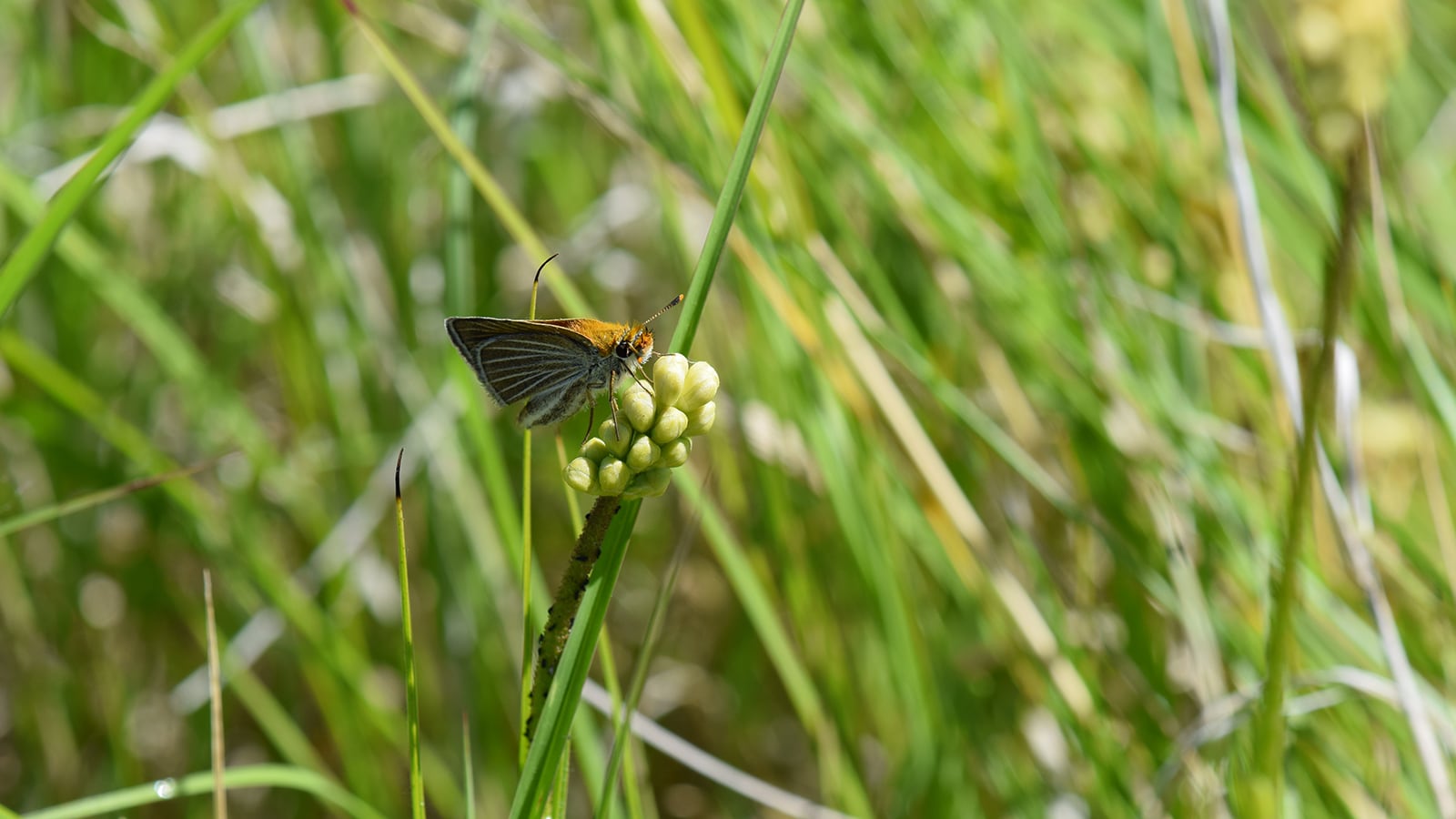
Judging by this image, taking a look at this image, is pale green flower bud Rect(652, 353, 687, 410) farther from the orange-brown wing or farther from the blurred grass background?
the blurred grass background

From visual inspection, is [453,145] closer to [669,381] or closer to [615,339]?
[615,339]

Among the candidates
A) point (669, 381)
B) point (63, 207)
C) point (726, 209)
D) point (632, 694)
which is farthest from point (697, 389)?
point (63, 207)

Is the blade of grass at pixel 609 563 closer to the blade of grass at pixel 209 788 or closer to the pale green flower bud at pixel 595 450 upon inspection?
the pale green flower bud at pixel 595 450

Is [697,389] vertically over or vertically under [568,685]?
over

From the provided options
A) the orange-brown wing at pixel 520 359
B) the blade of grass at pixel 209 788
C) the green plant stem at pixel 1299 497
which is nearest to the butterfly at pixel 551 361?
the orange-brown wing at pixel 520 359

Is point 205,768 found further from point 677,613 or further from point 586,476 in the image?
point 586,476

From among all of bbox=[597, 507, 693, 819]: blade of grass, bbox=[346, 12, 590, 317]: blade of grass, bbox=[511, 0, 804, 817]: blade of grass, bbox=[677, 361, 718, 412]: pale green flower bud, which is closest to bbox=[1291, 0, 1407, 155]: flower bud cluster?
bbox=[511, 0, 804, 817]: blade of grass

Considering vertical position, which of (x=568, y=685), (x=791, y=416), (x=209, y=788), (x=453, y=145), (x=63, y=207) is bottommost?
(x=568, y=685)

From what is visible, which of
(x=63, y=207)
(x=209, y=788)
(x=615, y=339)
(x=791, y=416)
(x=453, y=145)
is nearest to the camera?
(x=63, y=207)

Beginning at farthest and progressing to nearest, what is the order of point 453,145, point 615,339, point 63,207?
point 453,145 → point 615,339 → point 63,207
